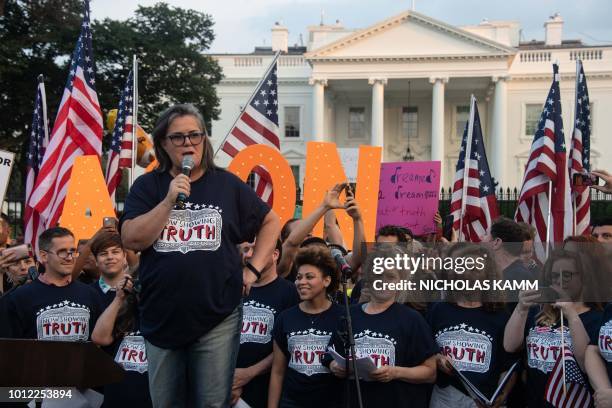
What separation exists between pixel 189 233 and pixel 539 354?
7.29ft

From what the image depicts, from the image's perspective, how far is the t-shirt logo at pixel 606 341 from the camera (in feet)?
12.6

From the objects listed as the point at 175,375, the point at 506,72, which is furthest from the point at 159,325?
the point at 506,72

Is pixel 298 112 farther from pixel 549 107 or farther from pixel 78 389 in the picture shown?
pixel 78 389

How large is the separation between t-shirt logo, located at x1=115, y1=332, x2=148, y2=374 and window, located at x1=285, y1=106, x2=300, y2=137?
4671cm

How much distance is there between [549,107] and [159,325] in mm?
6134

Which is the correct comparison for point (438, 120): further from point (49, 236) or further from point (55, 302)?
point (55, 302)

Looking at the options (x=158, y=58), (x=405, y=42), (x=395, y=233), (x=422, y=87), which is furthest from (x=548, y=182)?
(x=422, y=87)

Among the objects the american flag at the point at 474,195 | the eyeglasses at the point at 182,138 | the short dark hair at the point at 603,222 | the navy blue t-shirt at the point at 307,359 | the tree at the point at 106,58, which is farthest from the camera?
the tree at the point at 106,58

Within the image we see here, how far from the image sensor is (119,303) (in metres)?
4.46

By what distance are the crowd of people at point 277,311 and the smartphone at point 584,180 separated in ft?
→ 5.56

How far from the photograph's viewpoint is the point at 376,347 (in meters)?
4.50

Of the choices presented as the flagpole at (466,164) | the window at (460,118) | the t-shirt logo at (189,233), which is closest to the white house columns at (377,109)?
the window at (460,118)

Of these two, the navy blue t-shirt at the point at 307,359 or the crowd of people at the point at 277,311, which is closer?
the crowd of people at the point at 277,311

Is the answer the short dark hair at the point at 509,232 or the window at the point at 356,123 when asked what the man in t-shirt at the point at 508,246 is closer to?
the short dark hair at the point at 509,232
